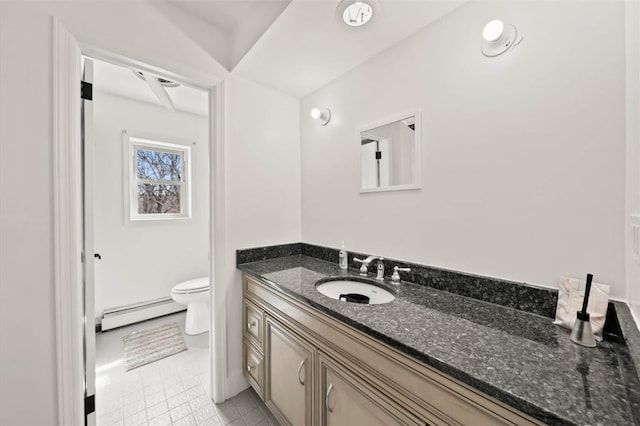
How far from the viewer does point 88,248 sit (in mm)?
1285

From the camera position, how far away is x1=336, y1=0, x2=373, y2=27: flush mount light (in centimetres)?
110

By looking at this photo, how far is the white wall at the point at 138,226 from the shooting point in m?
2.41

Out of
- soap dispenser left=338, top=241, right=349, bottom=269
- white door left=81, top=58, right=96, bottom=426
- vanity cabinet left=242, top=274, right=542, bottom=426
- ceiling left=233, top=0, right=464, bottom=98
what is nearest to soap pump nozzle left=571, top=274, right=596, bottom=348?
vanity cabinet left=242, top=274, right=542, bottom=426

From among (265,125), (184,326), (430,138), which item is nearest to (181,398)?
(184,326)

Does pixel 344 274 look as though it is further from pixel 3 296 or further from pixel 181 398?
pixel 3 296

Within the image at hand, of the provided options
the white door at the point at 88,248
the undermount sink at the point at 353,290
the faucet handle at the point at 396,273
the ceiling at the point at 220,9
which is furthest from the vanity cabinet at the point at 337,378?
the ceiling at the point at 220,9

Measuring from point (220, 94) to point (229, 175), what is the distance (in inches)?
21.1

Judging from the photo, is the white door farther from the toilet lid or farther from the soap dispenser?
the soap dispenser

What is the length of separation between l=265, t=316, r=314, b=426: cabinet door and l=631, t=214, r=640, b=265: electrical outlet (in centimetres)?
111

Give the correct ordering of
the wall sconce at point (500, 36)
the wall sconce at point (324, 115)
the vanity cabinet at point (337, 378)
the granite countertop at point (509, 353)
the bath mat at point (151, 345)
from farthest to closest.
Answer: the bath mat at point (151, 345), the wall sconce at point (324, 115), the wall sconce at point (500, 36), the vanity cabinet at point (337, 378), the granite countertop at point (509, 353)

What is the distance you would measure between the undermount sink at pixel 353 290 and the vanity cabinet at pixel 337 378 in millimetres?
257

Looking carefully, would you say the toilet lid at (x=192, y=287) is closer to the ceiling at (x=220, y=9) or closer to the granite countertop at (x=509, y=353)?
the granite countertop at (x=509, y=353)

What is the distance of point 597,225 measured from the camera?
2.64 ft

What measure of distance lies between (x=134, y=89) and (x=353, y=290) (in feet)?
9.09
